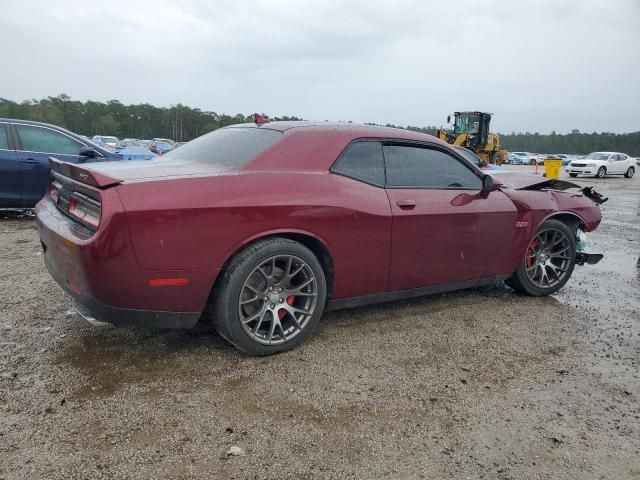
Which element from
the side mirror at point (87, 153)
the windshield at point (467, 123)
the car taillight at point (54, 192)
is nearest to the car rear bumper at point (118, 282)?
the car taillight at point (54, 192)

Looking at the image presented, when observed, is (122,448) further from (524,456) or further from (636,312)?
(636,312)

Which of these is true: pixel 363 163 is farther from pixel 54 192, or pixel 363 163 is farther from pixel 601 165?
pixel 601 165

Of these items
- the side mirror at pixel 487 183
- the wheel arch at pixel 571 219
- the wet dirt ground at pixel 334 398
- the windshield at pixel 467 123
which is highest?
the windshield at pixel 467 123

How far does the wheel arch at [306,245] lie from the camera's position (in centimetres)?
279

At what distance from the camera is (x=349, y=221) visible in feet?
10.3

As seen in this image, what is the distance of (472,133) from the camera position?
22.8m

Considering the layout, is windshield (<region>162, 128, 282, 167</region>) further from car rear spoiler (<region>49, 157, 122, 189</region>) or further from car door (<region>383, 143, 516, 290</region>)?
car door (<region>383, 143, 516, 290</region>)

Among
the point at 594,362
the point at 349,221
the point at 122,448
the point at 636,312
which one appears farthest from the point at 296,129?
the point at 636,312

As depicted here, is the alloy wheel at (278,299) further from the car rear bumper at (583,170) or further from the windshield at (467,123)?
the car rear bumper at (583,170)

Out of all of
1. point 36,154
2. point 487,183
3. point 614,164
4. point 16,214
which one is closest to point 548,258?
point 487,183

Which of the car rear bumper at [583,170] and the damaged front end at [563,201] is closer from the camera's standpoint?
the damaged front end at [563,201]

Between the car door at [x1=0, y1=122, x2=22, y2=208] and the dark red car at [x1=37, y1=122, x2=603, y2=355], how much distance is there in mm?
4248

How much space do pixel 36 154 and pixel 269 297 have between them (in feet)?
19.1

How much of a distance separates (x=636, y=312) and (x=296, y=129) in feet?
11.2
